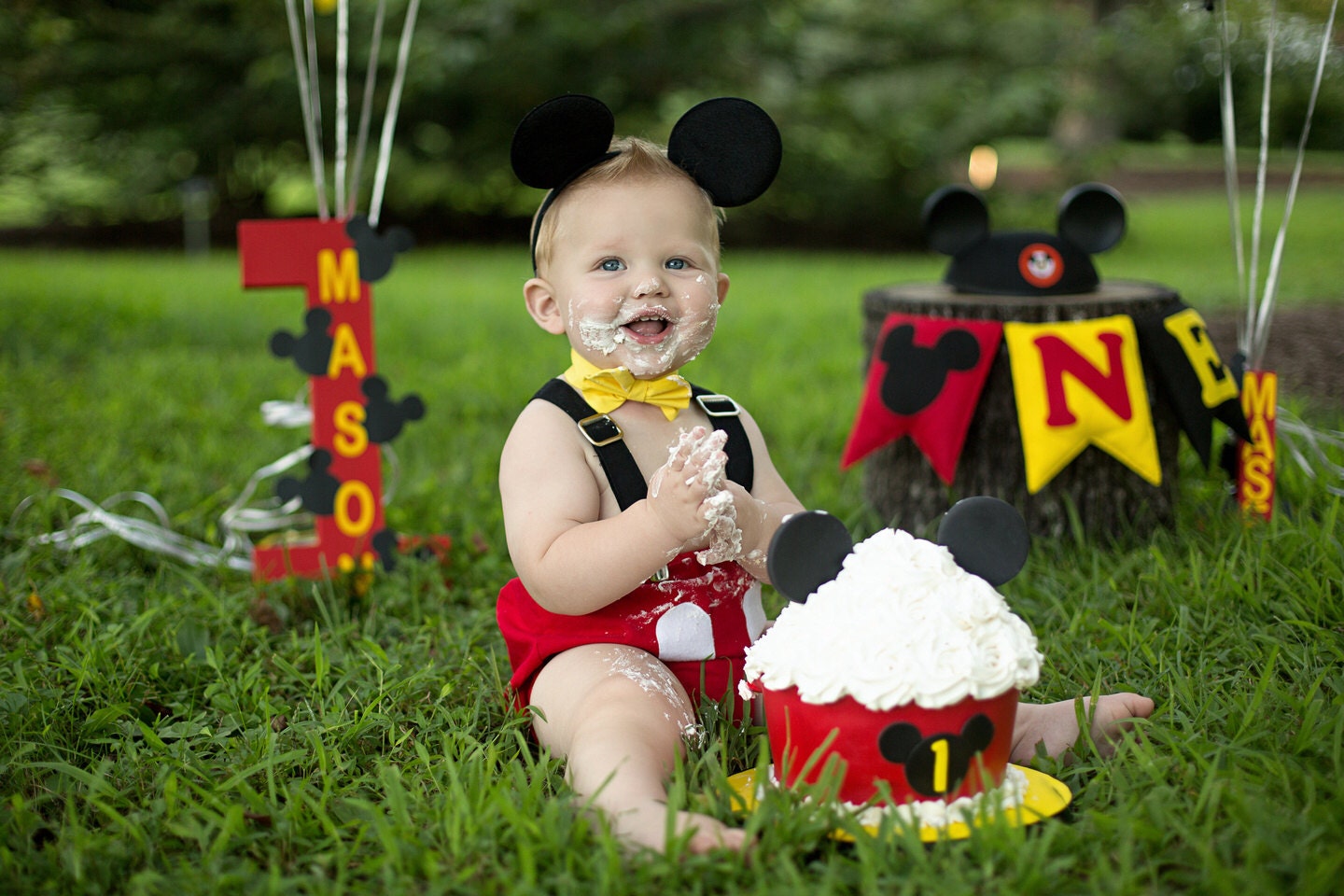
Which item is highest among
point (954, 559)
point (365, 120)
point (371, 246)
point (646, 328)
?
point (365, 120)

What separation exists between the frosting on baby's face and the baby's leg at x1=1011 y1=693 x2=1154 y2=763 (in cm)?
30

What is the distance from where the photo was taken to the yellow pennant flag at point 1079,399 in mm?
2762

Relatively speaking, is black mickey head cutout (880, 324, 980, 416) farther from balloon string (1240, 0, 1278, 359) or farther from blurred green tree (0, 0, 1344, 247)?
blurred green tree (0, 0, 1344, 247)

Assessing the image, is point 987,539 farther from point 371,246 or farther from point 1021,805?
point 371,246

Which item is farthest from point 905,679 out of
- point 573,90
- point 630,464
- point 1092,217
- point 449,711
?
point 573,90

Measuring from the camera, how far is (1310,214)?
12047mm

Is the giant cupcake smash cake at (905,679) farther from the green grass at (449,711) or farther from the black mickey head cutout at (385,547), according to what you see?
the black mickey head cutout at (385,547)

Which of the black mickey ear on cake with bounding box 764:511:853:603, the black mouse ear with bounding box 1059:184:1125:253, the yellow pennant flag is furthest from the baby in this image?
the black mouse ear with bounding box 1059:184:1125:253

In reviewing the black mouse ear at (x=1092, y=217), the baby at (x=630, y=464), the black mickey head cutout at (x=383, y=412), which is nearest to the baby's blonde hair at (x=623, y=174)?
the baby at (x=630, y=464)

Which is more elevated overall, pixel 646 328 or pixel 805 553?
pixel 646 328

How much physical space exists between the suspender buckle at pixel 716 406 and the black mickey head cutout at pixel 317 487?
1.15 metres

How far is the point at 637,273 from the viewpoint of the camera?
1.90 metres

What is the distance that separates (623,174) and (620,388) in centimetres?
36

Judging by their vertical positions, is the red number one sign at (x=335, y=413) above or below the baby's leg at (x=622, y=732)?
above
